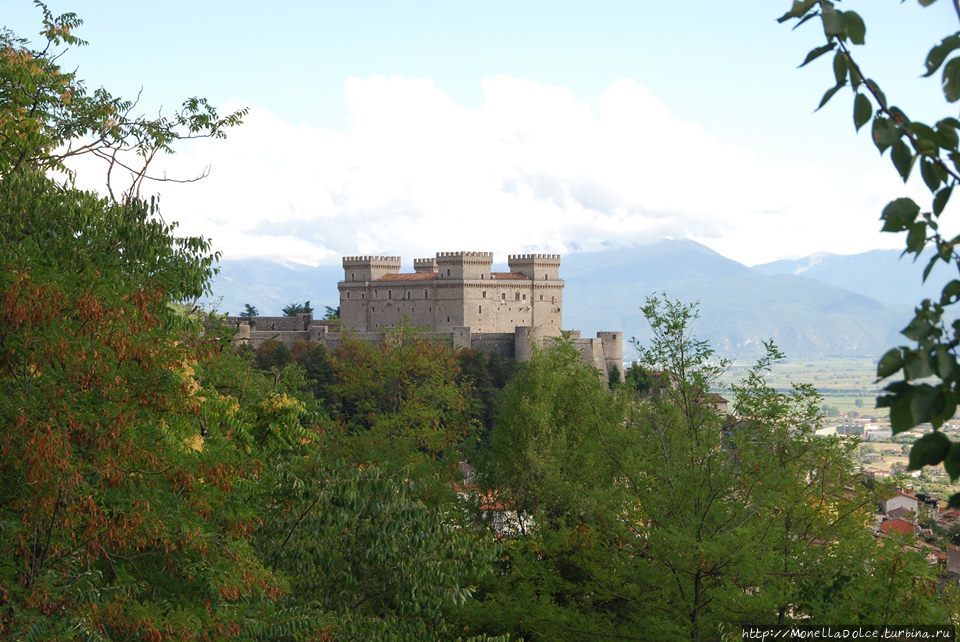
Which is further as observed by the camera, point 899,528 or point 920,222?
point 899,528

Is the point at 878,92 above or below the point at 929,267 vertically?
above

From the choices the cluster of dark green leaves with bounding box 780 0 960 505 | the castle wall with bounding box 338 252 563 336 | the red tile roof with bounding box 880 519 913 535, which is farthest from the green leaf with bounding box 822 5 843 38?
the castle wall with bounding box 338 252 563 336

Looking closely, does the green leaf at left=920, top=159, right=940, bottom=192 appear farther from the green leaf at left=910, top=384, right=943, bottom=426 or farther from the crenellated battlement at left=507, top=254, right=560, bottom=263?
the crenellated battlement at left=507, top=254, right=560, bottom=263

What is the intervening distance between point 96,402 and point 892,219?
829 centimetres

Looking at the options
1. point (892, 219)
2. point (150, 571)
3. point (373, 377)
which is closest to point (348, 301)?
point (373, 377)

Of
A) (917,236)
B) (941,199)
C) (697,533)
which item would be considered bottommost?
(697,533)

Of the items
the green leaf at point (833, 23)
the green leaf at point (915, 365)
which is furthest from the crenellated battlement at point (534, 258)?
the green leaf at point (915, 365)

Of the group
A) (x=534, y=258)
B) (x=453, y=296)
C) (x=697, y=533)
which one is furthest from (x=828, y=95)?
(x=534, y=258)

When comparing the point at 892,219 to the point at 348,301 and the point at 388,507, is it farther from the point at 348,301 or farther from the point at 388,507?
the point at 348,301

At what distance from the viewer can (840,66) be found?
3908 mm

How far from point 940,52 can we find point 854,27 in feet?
1.17

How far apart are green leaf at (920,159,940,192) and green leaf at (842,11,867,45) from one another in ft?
1.48

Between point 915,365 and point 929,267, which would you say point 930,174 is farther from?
point 915,365

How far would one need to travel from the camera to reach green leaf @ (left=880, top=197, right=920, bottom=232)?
365cm
